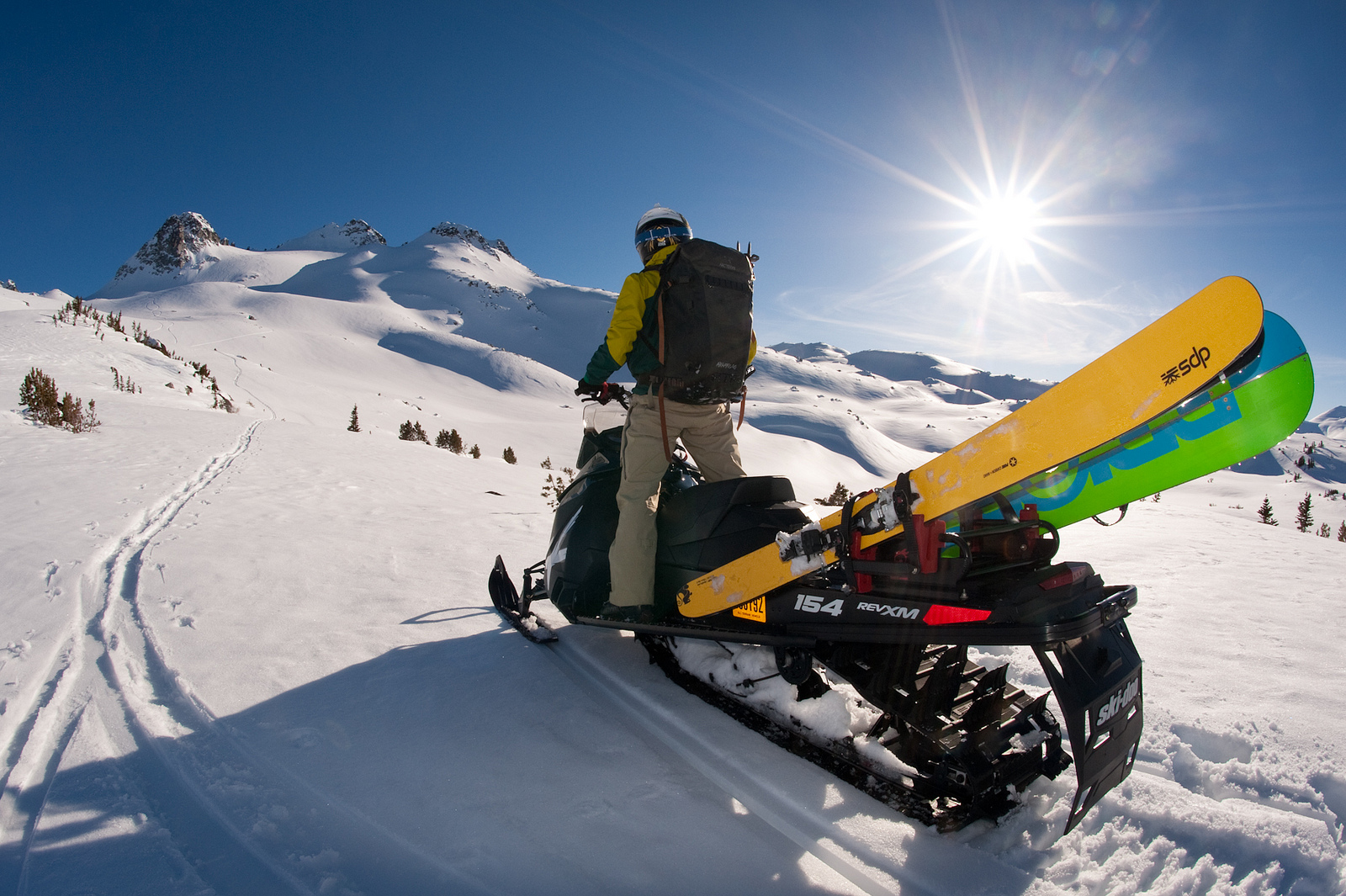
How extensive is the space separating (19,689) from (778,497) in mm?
3103

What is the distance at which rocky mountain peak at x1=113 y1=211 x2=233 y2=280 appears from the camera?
4407 inches

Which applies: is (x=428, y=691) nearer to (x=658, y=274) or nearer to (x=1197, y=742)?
(x=658, y=274)

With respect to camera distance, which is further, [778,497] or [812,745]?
[778,497]

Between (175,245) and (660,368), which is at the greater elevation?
(175,245)

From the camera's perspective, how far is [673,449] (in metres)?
2.77

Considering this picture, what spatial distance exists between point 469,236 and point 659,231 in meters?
122

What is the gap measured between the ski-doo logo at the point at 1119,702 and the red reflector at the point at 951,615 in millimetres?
364

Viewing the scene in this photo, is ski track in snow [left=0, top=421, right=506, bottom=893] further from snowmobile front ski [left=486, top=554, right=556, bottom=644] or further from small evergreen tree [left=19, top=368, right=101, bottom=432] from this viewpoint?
small evergreen tree [left=19, top=368, right=101, bottom=432]

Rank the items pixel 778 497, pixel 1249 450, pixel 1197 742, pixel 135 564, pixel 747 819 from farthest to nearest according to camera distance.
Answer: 1. pixel 135 564
2. pixel 778 497
3. pixel 1197 742
4. pixel 747 819
5. pixel 1249 450

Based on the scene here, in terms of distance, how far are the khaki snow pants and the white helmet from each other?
71 cm

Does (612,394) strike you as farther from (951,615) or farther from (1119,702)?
(1119,702)

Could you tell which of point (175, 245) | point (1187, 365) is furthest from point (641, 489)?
point (175, 245)

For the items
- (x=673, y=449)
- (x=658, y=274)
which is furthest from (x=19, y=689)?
(x=658, y=274)

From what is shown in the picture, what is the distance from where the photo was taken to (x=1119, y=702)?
163 cm
